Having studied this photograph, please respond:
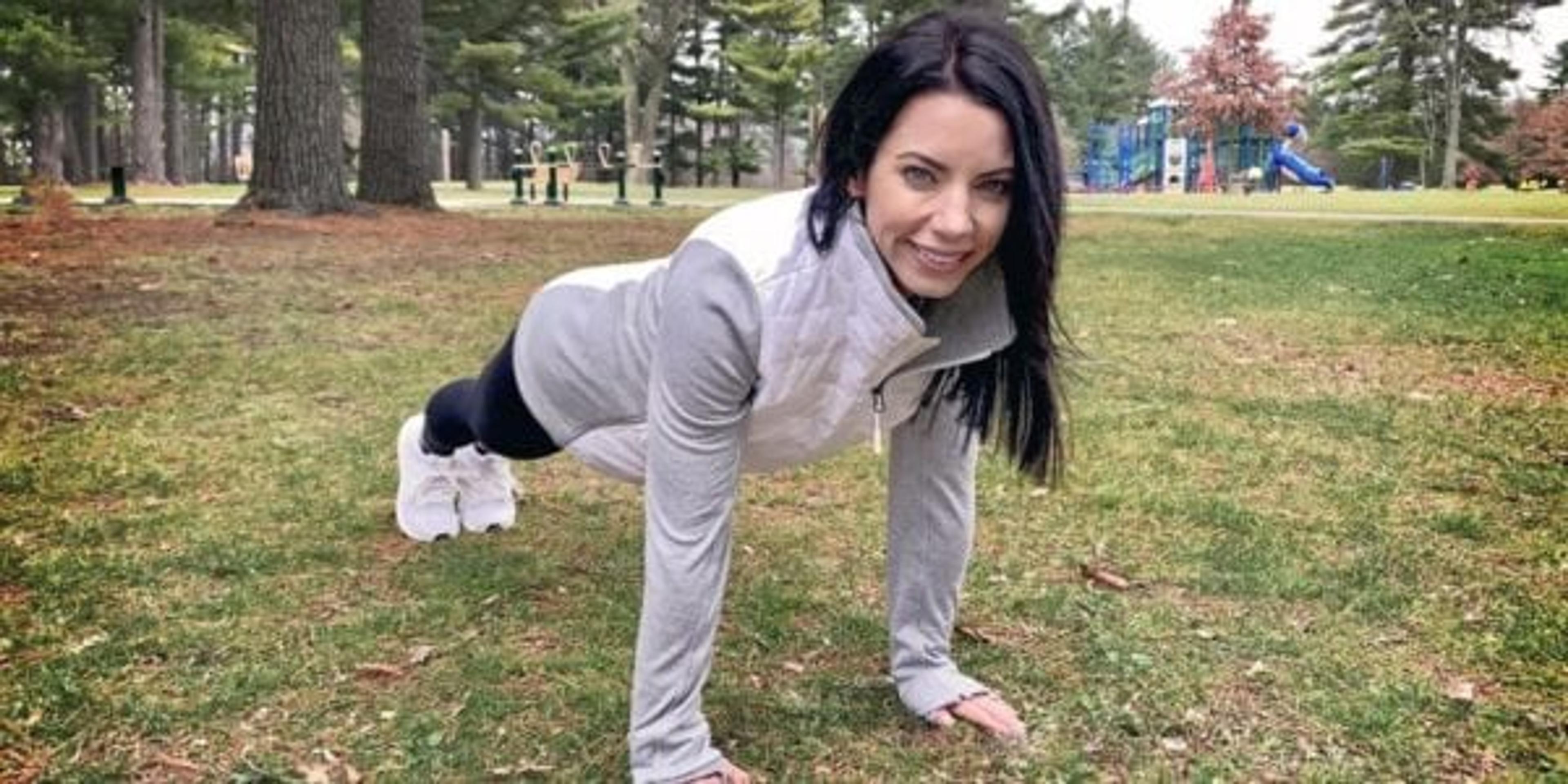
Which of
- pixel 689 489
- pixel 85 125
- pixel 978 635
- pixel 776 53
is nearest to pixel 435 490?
pixel 978 635

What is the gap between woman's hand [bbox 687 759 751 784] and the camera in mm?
1906

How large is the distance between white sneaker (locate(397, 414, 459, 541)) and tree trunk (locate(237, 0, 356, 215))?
22.7ft

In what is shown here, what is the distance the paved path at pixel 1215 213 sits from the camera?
43.5ft

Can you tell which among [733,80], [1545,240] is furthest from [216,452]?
[733,80]

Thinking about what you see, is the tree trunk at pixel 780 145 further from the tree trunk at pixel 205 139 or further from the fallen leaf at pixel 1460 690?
the fallen leaf at pixel 1460 690

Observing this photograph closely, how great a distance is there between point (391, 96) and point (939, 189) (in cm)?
982

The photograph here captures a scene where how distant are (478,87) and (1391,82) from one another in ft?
81.1

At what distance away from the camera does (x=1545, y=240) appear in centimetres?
1087

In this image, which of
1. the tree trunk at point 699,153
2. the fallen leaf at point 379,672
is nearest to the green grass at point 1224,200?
the tree trunk at point 699,153

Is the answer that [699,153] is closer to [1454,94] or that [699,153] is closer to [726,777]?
[1454,94]

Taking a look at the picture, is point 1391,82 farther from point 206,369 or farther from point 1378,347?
point 206,369

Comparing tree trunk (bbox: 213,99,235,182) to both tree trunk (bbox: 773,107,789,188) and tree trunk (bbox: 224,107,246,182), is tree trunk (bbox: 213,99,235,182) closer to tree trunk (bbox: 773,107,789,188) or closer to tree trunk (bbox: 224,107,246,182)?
tree trunk (bbox: 224,107,246,182)

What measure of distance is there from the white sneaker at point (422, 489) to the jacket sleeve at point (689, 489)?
1.27 metres

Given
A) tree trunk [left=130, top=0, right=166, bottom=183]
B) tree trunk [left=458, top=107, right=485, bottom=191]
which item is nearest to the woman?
tree trunk [left=130, top=0, right=166, bottom=183]
